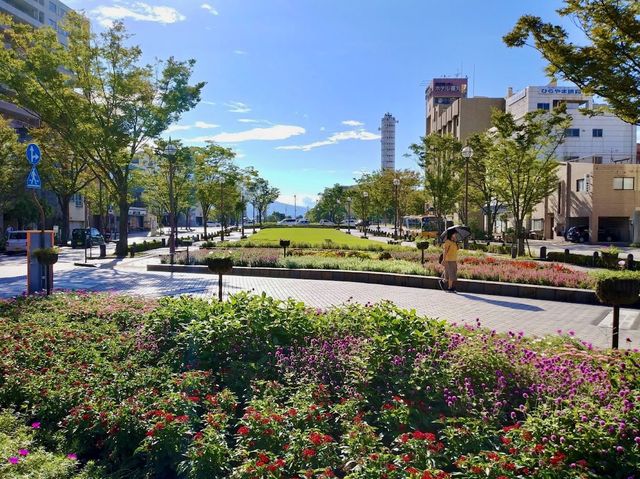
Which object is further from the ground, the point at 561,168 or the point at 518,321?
the point at 561,168

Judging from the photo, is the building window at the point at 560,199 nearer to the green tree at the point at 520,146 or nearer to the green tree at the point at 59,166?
the green tree at the point at 520,146

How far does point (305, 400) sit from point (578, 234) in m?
49.5

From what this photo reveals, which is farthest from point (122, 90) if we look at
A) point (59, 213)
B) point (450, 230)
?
point (59, 213)

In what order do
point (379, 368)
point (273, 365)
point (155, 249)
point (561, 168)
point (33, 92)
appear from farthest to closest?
point (561, 168), point (155, 249), point (33, 92), point (273, 365), point (379, 368)

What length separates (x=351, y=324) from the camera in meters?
6.59

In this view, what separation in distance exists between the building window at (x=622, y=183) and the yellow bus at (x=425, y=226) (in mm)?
17249

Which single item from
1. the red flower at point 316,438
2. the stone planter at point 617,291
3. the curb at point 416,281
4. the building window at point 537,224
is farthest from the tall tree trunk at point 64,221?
the building window at point 537,224

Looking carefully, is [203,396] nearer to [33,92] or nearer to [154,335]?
[154,335]

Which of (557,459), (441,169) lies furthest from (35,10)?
(557,459)

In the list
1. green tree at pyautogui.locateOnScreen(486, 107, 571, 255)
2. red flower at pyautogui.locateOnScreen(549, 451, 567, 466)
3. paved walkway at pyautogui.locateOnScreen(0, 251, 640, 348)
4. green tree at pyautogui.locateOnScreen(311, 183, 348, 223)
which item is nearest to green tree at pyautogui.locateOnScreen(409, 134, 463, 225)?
green tree at pyautogui.locateOnScreen(486, 107, 571, 255)

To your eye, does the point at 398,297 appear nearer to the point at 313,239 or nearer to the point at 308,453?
the point at 308,453

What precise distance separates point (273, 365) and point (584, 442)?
10.5ft

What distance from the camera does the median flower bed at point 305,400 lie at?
3.41 metres

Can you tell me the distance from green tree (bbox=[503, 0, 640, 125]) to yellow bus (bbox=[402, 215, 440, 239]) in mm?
32786
